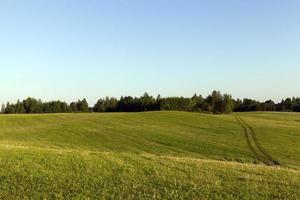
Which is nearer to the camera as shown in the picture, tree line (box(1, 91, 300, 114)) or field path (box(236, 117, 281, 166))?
field path (box(236, 117, 281, 166))

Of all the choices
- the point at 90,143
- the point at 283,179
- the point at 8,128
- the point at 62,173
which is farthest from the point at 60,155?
the point at 8,128

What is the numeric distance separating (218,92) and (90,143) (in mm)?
88669

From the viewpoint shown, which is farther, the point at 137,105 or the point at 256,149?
the point at 137,105

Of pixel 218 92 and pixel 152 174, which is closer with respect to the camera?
pixel 152 174

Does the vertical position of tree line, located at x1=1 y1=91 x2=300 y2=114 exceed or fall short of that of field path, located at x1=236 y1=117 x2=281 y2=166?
it exceeds it

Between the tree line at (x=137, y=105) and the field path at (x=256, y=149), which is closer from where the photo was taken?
the field path at (x=256, y=149)

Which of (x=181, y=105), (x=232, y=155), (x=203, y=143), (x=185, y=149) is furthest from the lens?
(x=181, y=105)

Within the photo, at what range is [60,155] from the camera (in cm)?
2019

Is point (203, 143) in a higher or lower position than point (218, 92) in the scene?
lower

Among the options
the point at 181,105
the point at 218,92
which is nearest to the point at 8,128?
the point at 218,92

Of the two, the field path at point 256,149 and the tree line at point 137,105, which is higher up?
the tree line at point 137,105

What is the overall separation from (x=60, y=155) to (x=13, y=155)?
87.2 inches

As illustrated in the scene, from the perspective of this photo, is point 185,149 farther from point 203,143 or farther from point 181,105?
point 181,105

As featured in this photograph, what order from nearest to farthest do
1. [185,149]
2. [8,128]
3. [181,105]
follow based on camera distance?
1. [185,149]
2. [8,128]
3. [181,105]
